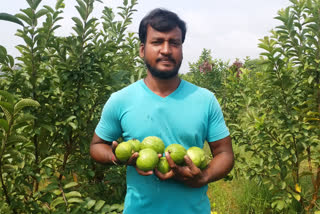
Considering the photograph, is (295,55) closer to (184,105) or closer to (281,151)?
(281,151)

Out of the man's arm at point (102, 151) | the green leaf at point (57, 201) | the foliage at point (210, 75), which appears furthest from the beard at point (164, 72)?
the foliage at point (210, 75)

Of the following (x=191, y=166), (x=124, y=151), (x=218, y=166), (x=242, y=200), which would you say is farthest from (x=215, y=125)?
(x=242, y=200)

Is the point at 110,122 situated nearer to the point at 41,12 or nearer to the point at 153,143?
the point at 153,143

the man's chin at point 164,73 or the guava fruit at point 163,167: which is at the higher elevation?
the man's chin at point 164,73

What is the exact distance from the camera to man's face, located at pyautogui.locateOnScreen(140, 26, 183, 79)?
1584mm

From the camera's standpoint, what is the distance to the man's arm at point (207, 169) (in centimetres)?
140

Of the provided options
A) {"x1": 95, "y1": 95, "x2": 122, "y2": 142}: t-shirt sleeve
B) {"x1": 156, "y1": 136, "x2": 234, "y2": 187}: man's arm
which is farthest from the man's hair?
{"x1": 156, "y1": 136, "x2": 234, "y2": 187}: man's arm

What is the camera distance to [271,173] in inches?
115

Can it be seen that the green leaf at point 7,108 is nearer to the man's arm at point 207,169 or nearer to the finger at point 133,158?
the finger at point 133,158

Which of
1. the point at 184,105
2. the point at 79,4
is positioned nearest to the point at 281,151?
the point at 184,105

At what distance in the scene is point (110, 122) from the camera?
5.44 ft

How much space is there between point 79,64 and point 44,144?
0.77 metres

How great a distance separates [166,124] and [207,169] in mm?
359

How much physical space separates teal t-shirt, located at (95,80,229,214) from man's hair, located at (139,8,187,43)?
0.36m
